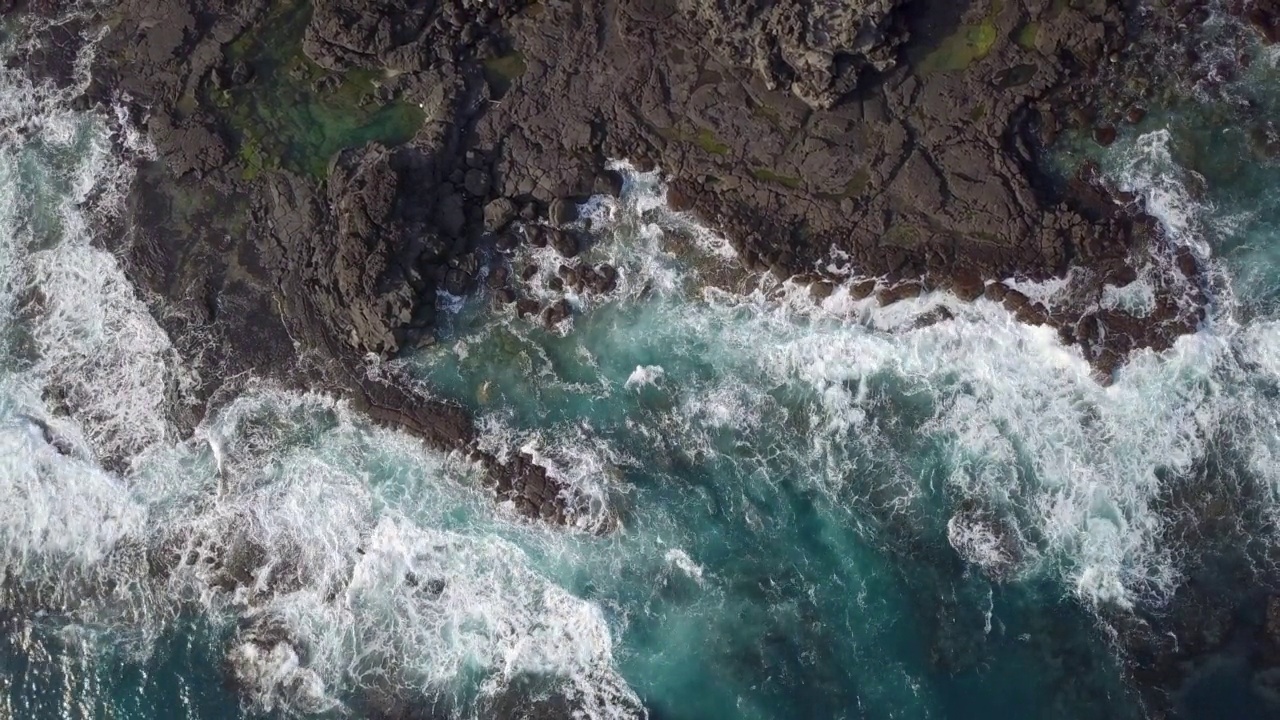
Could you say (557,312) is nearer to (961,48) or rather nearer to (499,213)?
(499,213)

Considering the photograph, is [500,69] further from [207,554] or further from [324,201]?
[207,554]

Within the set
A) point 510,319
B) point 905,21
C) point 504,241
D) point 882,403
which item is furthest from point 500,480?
point 905,21

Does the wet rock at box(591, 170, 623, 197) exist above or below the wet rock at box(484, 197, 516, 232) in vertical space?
above

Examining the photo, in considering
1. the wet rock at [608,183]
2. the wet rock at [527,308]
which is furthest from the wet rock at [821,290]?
the wet rock at [527,308]

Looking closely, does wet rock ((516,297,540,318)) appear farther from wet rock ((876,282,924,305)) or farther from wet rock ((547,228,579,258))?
wet rock ((876,282,924,305))

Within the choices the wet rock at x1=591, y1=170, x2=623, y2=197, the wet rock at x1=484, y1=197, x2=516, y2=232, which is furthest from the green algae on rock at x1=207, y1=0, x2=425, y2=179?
the wet rock at x1=591, y1=170, x2=623, y2=197

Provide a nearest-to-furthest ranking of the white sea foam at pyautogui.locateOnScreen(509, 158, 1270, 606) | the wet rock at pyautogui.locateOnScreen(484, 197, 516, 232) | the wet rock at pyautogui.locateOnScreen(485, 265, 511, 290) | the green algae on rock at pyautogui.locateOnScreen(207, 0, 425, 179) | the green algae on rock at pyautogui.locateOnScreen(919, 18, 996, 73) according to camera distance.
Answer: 1. the white sea foam at pyautogui.locateOnScreen(509, 158, 1270, 606)
2. the green algae on rock at pyautogui.locateOnScreen(919, 18, 996, 73)
3. the wet rock at pyautogui.locateOnScreen(484, 197, 516, 232)
4. the wet rock at pyautogui.locateOnScreen(485, 265, 511, 290)
5. the green algae on rock at pyautogui.locateOnScreen(207, 0, 425, 179)

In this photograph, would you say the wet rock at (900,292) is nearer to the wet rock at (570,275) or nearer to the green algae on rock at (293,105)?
the wet rock at (570,275)
